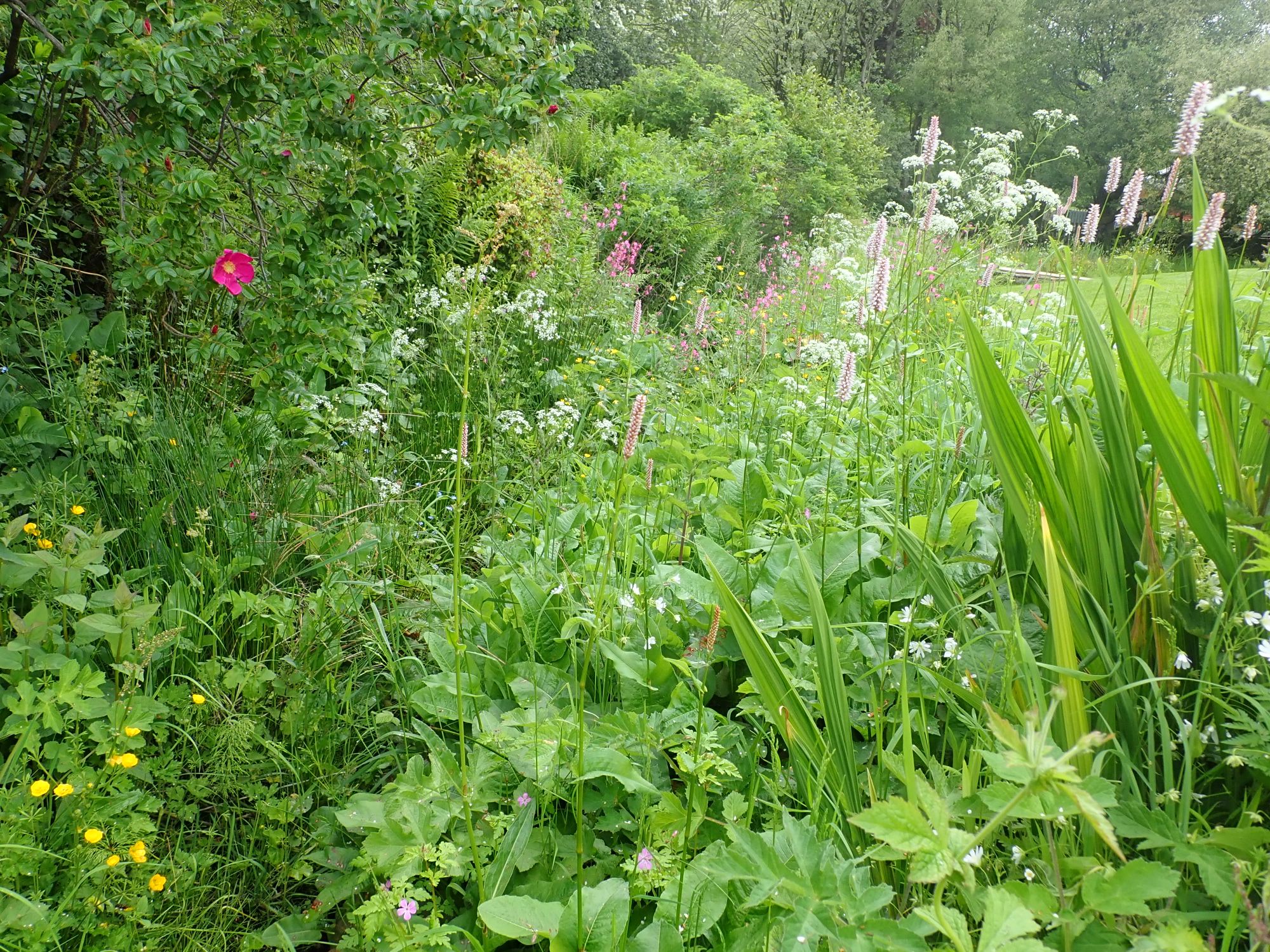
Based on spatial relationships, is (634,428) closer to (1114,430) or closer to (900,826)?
(900,826)

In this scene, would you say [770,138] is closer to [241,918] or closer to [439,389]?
[439,389]

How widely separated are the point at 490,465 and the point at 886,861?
1827 mm

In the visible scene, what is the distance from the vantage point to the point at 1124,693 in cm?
120

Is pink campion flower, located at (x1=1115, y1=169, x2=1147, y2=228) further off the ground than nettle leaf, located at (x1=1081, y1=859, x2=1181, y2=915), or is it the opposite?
pink campion flower, located at (x1=1115, y1=169, x2=1147, y2=228)

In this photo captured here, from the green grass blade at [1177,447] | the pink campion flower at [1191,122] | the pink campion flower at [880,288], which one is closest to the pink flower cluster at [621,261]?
the pink campion flower at [880,288]

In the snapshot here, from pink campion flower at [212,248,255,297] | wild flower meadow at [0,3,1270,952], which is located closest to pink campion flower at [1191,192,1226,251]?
wild flower meadow at [0,3,1270,952]

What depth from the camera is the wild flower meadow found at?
102 centimetres

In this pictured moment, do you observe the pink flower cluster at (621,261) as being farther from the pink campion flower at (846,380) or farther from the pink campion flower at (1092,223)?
Answer: the pink campion flower at (846,380)

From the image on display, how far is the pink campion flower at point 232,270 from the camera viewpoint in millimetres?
2176

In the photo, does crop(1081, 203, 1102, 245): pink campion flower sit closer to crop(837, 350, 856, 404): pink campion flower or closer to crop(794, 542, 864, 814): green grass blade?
crop(837, 350, 856, 404): pink campion flower

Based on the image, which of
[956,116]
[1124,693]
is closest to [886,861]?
[1124,693]

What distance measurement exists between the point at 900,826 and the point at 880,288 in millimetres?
1239

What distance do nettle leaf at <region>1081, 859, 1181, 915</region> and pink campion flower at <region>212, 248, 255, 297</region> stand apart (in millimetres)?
2252

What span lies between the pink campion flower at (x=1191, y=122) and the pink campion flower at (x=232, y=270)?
2.16m
